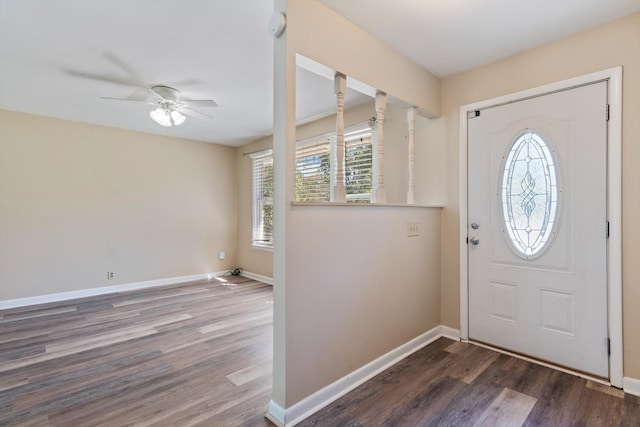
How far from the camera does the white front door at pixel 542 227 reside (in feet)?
6.88

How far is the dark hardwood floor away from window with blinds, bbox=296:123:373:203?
5.63 feet

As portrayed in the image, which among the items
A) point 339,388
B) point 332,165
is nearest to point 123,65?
point 332,165

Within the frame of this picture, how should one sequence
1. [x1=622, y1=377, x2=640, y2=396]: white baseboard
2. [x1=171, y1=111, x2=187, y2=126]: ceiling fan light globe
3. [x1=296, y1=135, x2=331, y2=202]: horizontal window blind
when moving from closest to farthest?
[x1=622, y1=377, x2=640, y2=396]: white baseboard → [x1=171, y1=111, x2=187, y2=126]: ceiling fan light globe → [x1=296, y1=135, x2=331, y2=202]: horizontal window blind

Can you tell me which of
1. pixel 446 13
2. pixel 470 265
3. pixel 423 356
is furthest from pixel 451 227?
pixel 446 13

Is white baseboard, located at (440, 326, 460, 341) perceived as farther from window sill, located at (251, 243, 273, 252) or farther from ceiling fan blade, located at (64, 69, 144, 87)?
ceiling fan blade, located at (64, 69, 144, 87)

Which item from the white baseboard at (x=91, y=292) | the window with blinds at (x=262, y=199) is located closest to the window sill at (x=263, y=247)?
the window with blinds at (x=262, y=199)

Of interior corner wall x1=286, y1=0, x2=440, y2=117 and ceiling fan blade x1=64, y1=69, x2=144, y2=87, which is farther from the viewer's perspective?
ceiling fan blade x1=64, y1=69, x2=144, y2=87

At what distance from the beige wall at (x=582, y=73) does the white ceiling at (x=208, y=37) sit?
10cm

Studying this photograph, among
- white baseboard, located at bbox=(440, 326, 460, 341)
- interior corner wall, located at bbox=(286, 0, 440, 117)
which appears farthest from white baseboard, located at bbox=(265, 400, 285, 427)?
interior corner wall, located at bbox=(286, 0, 440, 117)

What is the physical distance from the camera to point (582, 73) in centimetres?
214

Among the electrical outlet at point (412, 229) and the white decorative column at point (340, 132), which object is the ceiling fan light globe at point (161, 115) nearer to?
the white decorative column at point (340, 132)

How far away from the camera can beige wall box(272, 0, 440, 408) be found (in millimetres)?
1692

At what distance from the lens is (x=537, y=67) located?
2.34 metres

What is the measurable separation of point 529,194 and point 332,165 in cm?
227
